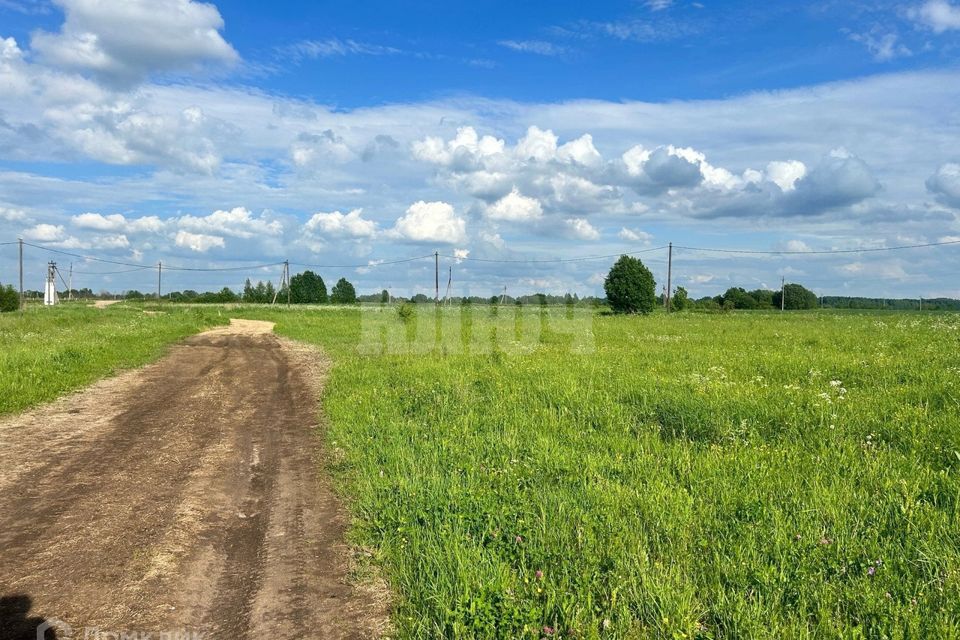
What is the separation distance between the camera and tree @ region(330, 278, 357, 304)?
11121cm

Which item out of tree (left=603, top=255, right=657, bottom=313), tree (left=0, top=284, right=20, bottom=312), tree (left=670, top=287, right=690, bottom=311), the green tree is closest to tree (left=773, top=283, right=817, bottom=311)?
the green tree

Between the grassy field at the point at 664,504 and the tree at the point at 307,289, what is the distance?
328ft

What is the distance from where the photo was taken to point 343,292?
114m

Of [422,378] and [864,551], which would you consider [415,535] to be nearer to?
[864,551]

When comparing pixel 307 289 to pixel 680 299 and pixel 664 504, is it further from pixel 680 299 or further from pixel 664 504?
pixel 664 504

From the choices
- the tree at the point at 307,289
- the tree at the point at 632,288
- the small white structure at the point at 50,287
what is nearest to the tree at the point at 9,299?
the small white structure at the point at 50,287

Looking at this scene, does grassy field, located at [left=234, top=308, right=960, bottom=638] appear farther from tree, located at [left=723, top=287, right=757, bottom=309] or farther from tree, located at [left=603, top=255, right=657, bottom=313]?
tree, located at [left=723, top=287, right=757, bottom=309]

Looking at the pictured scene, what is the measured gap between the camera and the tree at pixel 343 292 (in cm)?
11121

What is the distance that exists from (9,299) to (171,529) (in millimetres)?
63057

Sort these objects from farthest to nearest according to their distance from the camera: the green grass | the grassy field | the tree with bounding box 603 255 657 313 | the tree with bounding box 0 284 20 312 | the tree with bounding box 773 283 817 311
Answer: the tree with bounding box 773 283 817 311
the tree with bounding box 603 255 657 313
the tree with bounding box 0 284 20 312
the green grass
the grassy field

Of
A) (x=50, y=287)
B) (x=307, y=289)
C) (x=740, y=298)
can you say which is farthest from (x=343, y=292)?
(x=740, y=298)

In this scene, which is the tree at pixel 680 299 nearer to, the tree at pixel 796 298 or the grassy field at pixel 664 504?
the tree at pixel 796 298

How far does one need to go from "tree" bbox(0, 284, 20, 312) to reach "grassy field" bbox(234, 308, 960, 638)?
5809 cm

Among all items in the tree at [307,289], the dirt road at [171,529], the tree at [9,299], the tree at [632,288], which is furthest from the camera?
the tree at [307,289]
